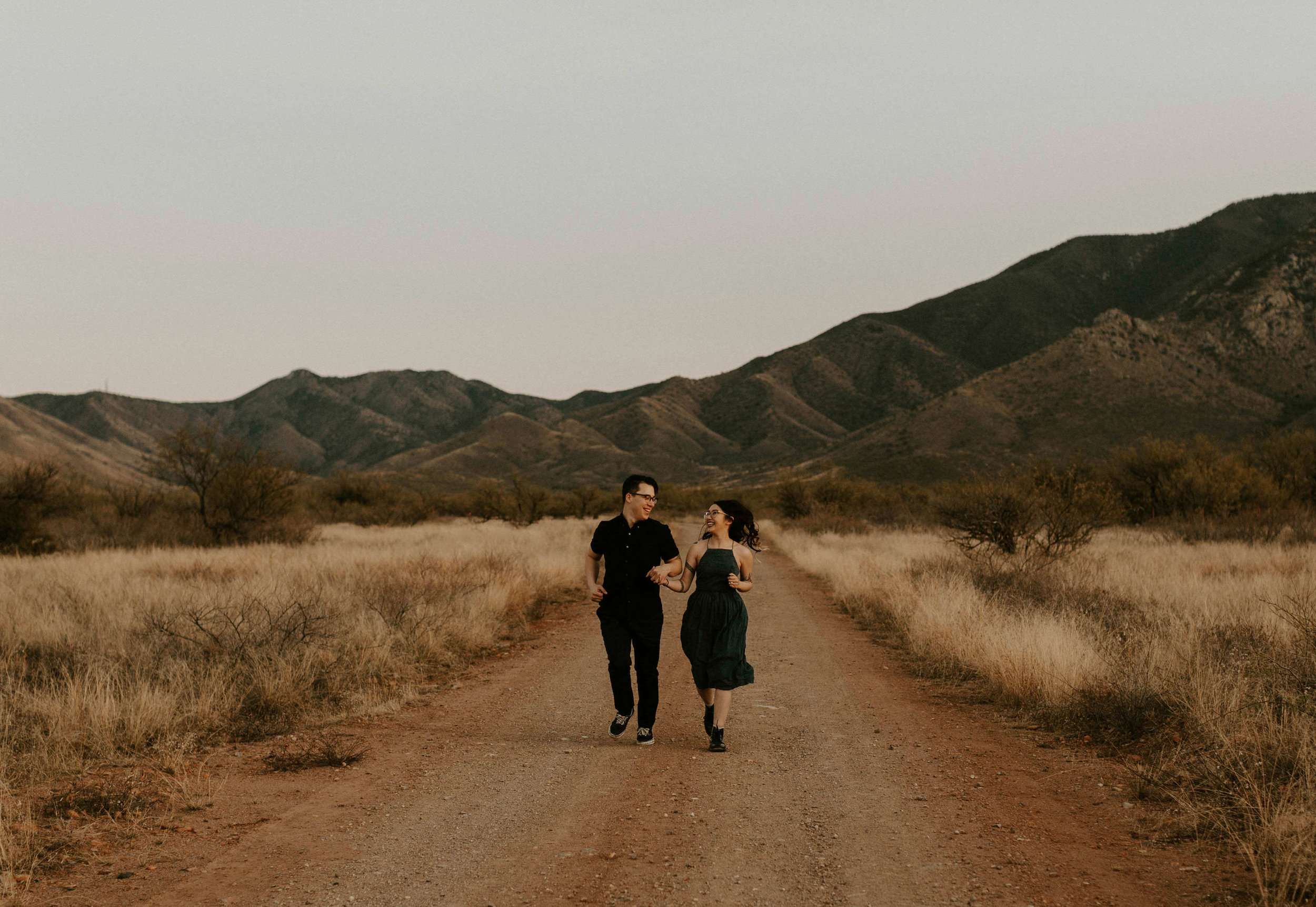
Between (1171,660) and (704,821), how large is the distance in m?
5.09

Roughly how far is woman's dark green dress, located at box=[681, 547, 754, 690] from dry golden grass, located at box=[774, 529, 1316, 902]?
2.81 m

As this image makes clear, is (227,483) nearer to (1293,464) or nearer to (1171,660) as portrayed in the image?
(1171,660)

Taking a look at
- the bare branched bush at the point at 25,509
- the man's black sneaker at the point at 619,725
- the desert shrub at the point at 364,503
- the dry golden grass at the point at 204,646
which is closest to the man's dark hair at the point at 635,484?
the man's black sneaker at the point at 619,725

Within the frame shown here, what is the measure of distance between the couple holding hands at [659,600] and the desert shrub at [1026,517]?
11.7m

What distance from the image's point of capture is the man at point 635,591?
6695 millimetres

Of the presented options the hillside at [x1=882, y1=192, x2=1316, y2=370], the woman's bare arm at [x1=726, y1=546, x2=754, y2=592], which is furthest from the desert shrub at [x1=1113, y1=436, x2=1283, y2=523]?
the hillside at [x1=882, y1=192, x2=1316, y2=370]

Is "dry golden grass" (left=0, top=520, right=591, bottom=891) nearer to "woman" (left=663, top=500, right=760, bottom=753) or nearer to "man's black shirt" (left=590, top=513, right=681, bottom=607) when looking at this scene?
"man's black shirt" (left=590, top=513, right=681, bottom=607)

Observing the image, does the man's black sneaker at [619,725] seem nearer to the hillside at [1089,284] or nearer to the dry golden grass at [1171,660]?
the dry golden grass at [1171,660]

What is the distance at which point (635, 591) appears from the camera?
6.76 meters

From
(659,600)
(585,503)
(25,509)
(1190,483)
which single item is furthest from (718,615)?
(585,503)

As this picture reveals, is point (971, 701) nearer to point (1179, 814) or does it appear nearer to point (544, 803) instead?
point (1179, 814)

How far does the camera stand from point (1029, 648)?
852 centimetres

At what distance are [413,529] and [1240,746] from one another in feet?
107

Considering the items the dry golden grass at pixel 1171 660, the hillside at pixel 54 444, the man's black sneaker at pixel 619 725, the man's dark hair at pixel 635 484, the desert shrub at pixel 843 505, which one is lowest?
the desert shrub at pixel 843 505
